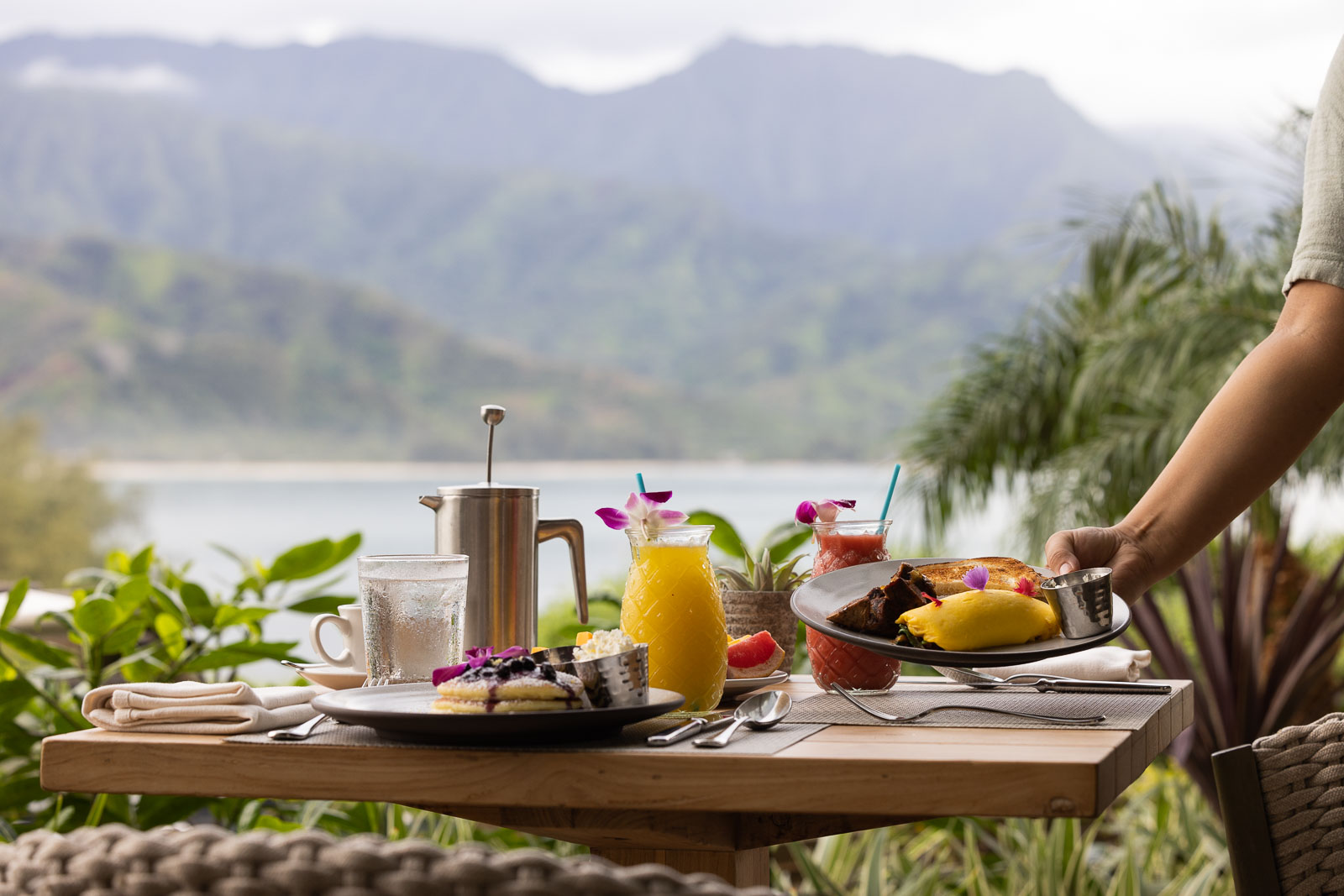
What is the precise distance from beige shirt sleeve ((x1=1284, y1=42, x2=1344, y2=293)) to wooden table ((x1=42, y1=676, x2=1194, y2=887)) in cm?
62

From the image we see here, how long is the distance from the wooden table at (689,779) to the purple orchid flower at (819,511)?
39 cm

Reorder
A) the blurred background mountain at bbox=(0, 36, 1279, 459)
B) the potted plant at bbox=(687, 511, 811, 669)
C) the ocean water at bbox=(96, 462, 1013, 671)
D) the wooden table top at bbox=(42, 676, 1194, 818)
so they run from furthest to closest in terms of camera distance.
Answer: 1. the blurred background mountain at bbox=(0, 36, 1279, 459)
2. the ocean water at bbox=(96, 462, 1013, 671)
3. the potted plant at bbox=(687, 511, 811, 669)
4. the wooden table top at bbox=(42, 676, 1194, 818)

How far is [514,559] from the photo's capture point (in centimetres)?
144

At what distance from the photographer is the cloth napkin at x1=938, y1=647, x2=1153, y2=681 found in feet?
4.44

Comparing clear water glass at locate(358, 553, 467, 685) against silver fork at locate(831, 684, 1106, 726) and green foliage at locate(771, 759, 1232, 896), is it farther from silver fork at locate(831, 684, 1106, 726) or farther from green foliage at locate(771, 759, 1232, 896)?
green foliage at locate(771, 759, 1232, 896)

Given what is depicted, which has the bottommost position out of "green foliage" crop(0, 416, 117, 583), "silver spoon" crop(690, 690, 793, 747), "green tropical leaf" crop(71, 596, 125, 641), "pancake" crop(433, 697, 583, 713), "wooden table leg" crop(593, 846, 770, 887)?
"green foliage" crop(0, 416, 117, 583)

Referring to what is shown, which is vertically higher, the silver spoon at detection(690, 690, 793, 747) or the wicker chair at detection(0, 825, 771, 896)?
the wicker chair at detection(0, 825, 771, 896)

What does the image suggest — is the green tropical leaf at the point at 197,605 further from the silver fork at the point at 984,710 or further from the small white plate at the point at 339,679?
the silver fork at the point at 984,710

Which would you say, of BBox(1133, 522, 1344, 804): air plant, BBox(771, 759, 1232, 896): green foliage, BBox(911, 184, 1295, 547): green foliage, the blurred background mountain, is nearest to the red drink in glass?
BBox(771, 759, 1232, 896): green foliage

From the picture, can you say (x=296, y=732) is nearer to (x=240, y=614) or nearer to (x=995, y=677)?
(x=995, y=677)

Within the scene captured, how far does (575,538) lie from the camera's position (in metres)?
1.49

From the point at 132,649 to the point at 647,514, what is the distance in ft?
4.27

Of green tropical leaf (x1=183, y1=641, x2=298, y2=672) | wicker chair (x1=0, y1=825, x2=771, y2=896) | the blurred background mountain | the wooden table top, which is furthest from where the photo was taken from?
the blurred background mountain

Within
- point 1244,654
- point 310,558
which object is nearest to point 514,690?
point 310,558
